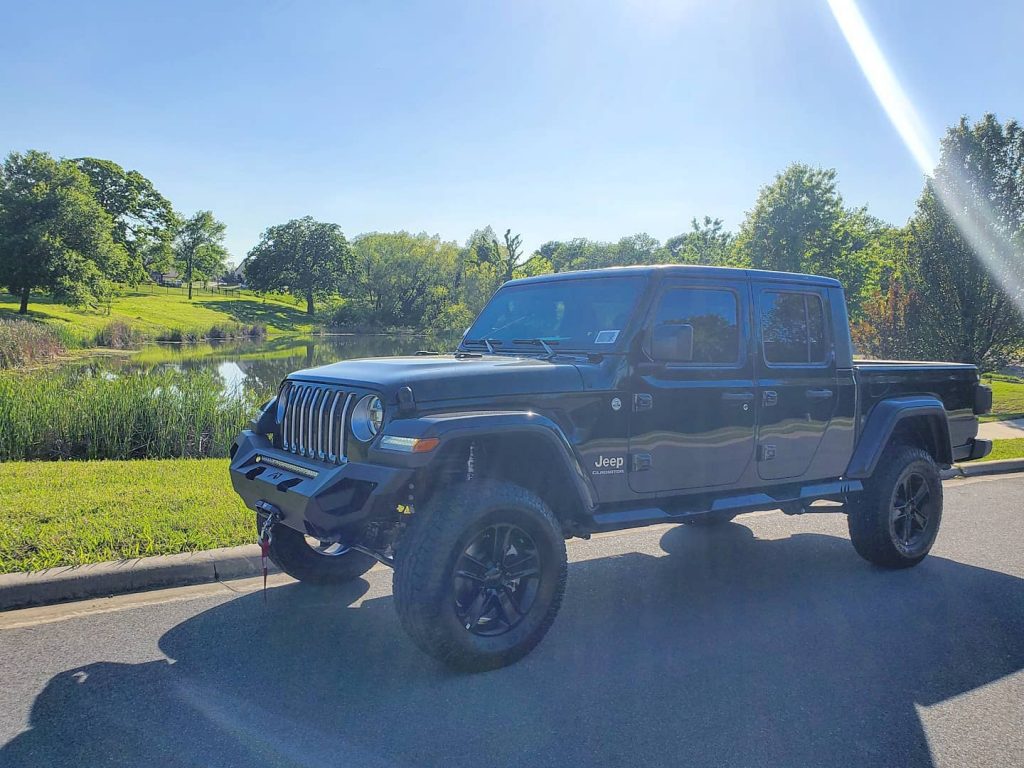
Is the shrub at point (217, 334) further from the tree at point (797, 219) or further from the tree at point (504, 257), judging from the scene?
the tree at point (797, 219)

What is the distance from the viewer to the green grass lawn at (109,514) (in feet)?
16.7

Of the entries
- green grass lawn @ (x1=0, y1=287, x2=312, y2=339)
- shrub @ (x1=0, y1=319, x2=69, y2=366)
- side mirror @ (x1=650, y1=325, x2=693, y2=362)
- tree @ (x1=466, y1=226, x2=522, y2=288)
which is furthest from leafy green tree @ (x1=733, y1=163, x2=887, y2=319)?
side mirror @ (x1=650, y1=325, x2=693, y2=362)

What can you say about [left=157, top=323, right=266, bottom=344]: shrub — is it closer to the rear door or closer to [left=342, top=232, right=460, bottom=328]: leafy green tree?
[left=342, top=232, right=460, bottom=328]: leafy green tree

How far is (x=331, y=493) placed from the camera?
3.66m

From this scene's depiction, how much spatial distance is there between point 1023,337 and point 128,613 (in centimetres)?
2151

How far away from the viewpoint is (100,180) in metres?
70.0

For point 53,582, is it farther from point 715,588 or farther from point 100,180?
point 100,180

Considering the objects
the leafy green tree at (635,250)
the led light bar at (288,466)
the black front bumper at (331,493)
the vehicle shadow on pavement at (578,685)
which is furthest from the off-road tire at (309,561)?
the leafy green tree at (635,250)

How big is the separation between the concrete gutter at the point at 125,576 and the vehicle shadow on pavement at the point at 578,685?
0.51 meters

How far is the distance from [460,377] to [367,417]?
0.52 meters

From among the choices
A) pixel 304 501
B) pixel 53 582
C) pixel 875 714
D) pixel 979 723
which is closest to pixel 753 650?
pixel 875 714

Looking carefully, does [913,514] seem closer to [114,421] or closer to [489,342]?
[489,342]

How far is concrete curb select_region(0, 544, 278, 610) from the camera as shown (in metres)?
4.56

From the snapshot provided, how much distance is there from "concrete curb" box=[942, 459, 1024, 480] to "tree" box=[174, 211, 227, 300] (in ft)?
288
